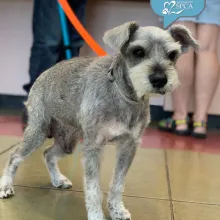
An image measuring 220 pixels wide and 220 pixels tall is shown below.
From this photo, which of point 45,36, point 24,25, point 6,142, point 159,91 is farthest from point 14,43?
point 159,91

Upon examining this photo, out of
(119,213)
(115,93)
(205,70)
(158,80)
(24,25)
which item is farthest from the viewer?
(24,25)

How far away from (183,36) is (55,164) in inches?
43.3

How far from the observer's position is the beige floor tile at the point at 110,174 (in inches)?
92.0

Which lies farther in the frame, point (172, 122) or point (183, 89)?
point (172, 122)

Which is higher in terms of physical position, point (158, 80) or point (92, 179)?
point (158, 80)

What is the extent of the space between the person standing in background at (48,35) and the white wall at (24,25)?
0.71 m

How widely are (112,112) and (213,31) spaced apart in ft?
7.35

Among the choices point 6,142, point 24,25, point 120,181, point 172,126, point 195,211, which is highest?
point 24,25

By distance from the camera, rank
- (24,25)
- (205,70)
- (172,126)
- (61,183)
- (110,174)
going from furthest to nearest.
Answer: (24,25) < (172,126) < (205,70) < (110,174) < (61,183)

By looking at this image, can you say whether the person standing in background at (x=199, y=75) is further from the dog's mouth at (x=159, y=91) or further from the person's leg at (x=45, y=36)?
the dog's mouth at (x=159, y=91)

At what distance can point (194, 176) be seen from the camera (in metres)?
2.63

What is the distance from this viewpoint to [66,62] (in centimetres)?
220

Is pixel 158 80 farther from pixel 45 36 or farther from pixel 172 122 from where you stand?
pixel 172 122

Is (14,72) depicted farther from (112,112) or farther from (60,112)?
(112,112)
